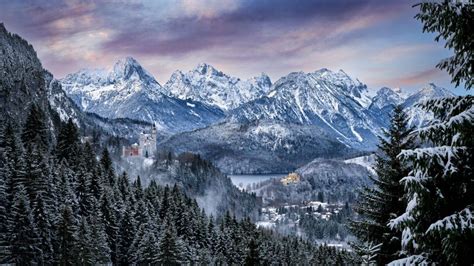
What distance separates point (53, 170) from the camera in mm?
88062

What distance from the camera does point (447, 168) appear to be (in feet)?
35.9

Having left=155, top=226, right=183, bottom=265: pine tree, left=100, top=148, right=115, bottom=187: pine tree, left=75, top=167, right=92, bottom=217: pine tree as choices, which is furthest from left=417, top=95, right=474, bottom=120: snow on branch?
left=100, top=148, right=115, bottom=187: pine tree

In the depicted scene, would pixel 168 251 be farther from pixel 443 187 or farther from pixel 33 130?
pixel 443 187

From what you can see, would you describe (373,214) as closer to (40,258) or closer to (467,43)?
(467,43)

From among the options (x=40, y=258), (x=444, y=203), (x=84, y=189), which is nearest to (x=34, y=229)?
(x=40, y=258)

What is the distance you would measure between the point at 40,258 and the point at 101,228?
14.6 metres

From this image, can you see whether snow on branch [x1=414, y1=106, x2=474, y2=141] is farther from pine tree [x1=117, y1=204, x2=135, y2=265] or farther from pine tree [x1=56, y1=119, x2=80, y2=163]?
pine tree [x1=56, y1=119, x2=80, y2=163]

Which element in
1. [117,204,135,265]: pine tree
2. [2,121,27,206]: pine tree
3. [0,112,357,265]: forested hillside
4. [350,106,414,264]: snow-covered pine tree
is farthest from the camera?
[117,204,135,265]: pine tree

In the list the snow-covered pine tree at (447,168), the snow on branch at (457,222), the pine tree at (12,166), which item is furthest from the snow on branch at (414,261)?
the pine tree at (12,166)

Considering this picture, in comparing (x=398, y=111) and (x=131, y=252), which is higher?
(x=398, y=111)

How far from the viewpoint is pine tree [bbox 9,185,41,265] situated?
6662cm

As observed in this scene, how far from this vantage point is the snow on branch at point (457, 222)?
10.6 meters

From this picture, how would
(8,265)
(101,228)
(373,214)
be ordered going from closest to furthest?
(373,214) < (8,265) < (101,228)

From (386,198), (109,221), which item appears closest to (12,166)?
(109,221)
